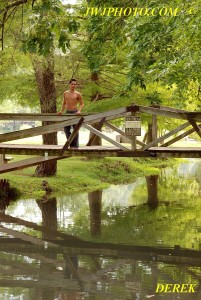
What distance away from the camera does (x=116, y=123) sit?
2870 cm

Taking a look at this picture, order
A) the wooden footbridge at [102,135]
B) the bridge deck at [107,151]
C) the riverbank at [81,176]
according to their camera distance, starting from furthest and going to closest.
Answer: the riverbank at [81,176] → the bridge deck at [107,151] → the wooden footbridge at [102,135]

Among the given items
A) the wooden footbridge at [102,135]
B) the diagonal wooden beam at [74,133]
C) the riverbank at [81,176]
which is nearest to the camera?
the wooden footbridge at [102,135]

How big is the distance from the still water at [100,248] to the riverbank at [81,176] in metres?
1.01

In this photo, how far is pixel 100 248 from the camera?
12797 millimetres

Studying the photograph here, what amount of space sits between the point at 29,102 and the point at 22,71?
9.04 feet

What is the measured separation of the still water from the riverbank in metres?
1.01

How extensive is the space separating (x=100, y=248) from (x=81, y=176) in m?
11.2

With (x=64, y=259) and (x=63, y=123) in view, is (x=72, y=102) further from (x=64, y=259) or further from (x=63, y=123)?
(x=64, y=259)

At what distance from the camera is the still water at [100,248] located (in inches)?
382


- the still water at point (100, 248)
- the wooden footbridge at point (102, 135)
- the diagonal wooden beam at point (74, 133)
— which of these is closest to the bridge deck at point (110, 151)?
the wooden footbridge at point (102, 135)

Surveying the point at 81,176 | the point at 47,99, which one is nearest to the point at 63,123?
the point at 47,99

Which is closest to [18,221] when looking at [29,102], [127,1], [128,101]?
[127,1]

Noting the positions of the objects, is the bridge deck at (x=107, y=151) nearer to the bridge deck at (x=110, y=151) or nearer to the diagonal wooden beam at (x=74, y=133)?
the bridge deck at (x=110, y=151)

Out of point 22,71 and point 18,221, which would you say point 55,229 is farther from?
point 22,71
